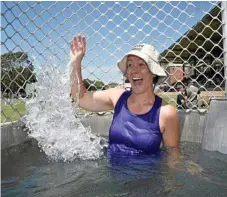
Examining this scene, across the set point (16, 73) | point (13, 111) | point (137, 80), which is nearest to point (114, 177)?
point (137, 80)

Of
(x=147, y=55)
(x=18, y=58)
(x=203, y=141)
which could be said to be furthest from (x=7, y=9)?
→ (x=203, y=141)

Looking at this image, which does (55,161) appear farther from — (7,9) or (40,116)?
(7,9)

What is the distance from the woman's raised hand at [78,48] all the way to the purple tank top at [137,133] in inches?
14.1

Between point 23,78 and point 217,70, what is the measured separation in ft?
3.98

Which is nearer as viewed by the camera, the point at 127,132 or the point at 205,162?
the point at 205,162

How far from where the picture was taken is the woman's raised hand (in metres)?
1.95

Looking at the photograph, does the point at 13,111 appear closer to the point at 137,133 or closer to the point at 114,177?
the point at 137,133

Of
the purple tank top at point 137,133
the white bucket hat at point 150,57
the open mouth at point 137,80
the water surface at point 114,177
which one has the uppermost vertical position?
the white bucket hat at point 150,57

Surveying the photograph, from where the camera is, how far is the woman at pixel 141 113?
185 centimetres

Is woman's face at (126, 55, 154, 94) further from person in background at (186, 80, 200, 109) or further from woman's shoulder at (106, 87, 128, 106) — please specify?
person in background at (186, 80, 200, 109)

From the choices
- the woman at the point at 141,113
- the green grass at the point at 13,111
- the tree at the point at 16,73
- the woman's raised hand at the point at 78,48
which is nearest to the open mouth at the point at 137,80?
the woman at the point at 141,113

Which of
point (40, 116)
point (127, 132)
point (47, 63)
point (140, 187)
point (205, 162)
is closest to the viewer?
point (140, 187)

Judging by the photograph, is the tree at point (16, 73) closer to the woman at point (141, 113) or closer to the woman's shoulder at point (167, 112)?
the woman at point (141, 113)

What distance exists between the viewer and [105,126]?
95.3 inches
